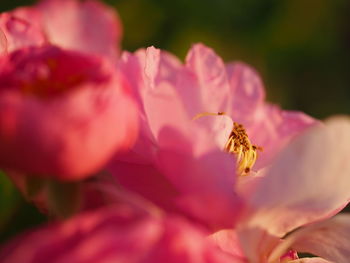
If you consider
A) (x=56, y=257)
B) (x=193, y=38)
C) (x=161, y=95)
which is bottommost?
(x=56, y=257)

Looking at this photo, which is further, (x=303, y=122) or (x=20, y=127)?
(x=303, y=122)

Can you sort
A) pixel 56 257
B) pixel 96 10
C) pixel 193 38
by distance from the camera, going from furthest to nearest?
pixel 193 38 → pixel 96 10 → pixel 56 257

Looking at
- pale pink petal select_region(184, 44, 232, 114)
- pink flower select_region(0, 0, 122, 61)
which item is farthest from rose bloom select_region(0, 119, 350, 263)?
pink flower select_region(0, 0, 122, 61)

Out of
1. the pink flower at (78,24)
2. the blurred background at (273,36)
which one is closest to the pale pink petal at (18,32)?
the pink flower at (78,24)

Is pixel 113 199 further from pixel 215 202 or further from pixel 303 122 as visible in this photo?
pixel 303 122

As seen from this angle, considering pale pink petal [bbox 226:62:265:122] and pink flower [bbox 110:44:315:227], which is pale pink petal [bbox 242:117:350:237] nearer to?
pink flower [bbox 110:44:315:227]

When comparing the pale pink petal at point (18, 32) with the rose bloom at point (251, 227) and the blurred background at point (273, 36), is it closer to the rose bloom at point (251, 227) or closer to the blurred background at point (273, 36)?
the rose bloom at point (251, 227)

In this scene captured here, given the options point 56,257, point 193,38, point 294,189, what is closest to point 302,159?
point 294,189
